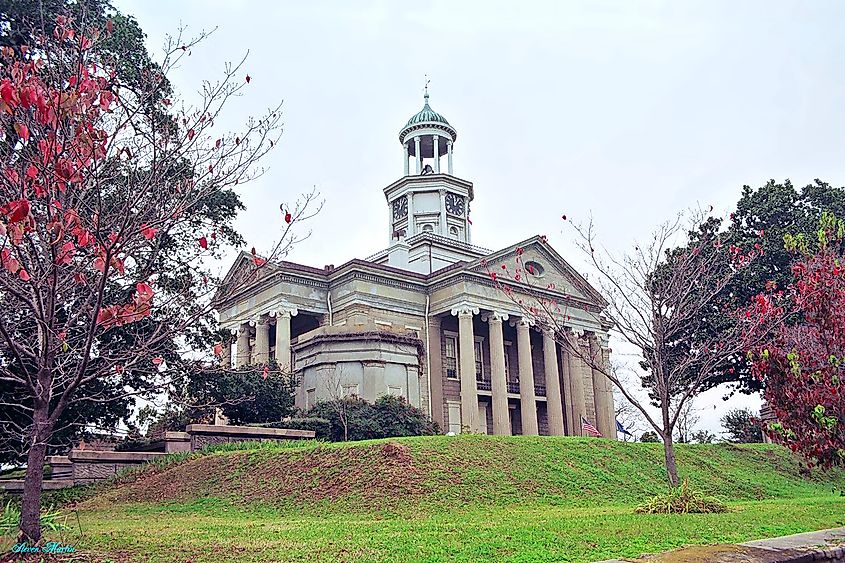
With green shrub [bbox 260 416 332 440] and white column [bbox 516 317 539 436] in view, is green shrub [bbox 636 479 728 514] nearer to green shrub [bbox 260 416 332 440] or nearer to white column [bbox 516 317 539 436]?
green shrub [bbox 260 416 332 440]

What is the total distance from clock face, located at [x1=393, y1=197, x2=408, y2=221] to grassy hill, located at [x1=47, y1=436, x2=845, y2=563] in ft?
107

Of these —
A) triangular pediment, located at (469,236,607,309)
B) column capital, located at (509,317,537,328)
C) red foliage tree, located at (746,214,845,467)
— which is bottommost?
red foliage tree, located at (746,214,845,467)

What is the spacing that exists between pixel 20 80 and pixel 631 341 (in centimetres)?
1249

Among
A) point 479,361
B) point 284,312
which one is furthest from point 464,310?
point 284,312

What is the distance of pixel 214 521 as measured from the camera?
11.3 m

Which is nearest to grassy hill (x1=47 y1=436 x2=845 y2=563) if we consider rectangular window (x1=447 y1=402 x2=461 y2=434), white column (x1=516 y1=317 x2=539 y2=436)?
white column (x1=516 y1=317 x2=539 y2=436)

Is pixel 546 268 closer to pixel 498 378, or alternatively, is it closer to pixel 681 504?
pixel 498 378

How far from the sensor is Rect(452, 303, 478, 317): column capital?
38906 millimetres

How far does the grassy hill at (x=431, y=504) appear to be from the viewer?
7936mm

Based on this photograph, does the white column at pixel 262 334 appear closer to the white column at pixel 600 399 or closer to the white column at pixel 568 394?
the white column at pixel 568 394

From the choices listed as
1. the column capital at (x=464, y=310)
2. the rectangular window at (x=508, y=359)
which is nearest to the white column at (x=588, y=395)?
the rectangular window at (x=508, y=359)

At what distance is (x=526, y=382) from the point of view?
132 ft

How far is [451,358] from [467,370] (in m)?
3.63

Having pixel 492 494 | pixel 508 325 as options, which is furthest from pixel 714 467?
pixel 508 325
